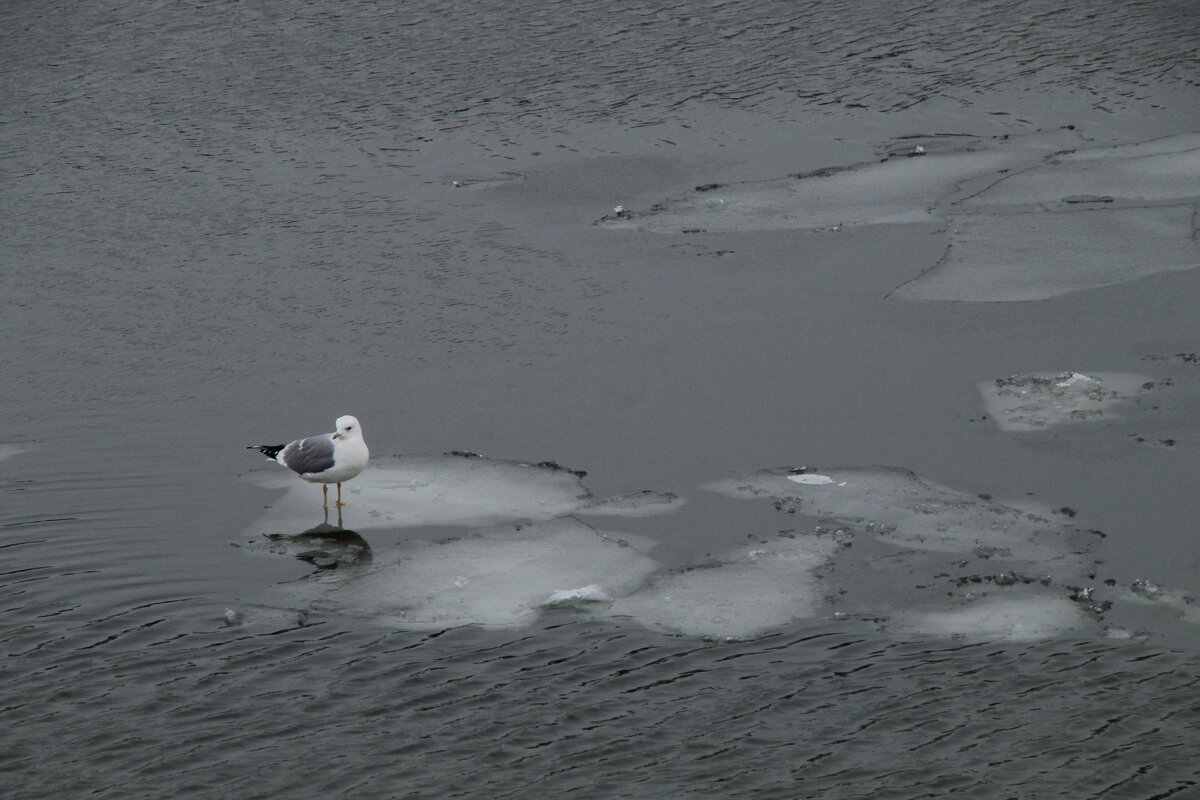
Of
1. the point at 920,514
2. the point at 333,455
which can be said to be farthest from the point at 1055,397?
the point at 333,455

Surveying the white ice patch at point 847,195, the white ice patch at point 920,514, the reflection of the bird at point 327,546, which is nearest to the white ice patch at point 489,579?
the reflection of the bird at point 327,546

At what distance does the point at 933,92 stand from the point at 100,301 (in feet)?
28.0

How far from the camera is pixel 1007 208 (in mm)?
11102

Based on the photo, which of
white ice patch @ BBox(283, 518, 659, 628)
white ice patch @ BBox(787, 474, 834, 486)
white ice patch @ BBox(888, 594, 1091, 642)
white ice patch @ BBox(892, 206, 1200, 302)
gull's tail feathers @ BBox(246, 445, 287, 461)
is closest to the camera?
white ice patch @ BBox(888, 594, 1091, 642)

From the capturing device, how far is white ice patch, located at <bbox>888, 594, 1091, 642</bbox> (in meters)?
6.03

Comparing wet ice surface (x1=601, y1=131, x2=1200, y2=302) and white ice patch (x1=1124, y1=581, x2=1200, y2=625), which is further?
wet ice surface (x1=601, y1=131, x2=1200, y2=302)

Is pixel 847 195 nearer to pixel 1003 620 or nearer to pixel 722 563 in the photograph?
pixel 722 563

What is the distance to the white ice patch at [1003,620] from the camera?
603cm

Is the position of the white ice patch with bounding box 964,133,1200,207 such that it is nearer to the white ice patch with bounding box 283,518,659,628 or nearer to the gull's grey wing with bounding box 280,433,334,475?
the white ice patch with bounding box 283,518,659,628

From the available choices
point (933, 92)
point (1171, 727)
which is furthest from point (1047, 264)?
point (1171, 727)

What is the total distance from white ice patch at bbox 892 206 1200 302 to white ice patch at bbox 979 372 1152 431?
1299 millimetres

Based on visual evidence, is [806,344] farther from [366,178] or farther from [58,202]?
[58,202]

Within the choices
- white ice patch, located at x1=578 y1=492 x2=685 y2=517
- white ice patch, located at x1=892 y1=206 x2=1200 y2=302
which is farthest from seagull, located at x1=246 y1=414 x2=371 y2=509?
white ice patch, located at x1=892 y1=206 x2=1200 y2=302

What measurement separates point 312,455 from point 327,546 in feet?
1.77
